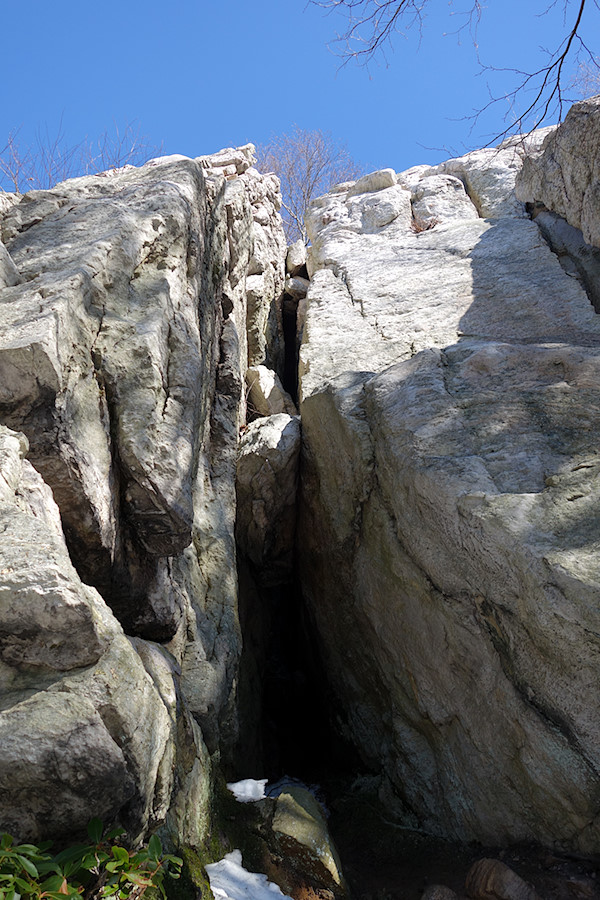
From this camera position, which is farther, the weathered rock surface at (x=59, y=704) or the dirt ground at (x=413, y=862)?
the dirt ground at (x=413, y=862)

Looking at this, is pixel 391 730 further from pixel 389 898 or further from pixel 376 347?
pixel 376 347

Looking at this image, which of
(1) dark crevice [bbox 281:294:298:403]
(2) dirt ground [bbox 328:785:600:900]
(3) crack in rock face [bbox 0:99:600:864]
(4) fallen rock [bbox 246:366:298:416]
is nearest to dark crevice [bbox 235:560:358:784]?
(3) crack in rock face [bbox 0:99:600:864]

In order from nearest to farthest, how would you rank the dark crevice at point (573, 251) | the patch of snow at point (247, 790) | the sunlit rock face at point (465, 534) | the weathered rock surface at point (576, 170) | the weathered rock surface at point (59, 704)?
the weathered rock surface at point (59, 704)
the sunlit rock face at point (465, 534)
the patch of snow at point (247, 790)
the weathered rock surface at point (576, 170)
the dark crevice at point (573, 251)

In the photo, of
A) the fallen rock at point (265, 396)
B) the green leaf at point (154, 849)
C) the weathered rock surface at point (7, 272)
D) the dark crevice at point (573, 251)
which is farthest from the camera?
the fallen rock at point (265, 396)

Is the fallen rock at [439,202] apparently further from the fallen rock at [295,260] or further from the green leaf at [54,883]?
the green leaf at [54,883]

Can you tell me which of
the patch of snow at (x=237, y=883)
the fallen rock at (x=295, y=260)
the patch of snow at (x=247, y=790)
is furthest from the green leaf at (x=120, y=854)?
the fallen rock at (x=295, y=260)

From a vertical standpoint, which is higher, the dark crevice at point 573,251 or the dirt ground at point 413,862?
the dark crevice at point 573,251

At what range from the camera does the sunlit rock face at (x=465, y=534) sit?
3219 mm

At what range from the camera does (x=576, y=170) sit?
607 cm

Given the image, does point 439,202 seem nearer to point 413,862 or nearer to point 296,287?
point 296,287

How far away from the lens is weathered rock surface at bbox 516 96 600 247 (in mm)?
5734

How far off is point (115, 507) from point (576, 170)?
538 cm

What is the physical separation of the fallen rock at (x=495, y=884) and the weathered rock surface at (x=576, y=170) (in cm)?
501

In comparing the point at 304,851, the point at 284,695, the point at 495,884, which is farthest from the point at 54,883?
the point at 284,695
